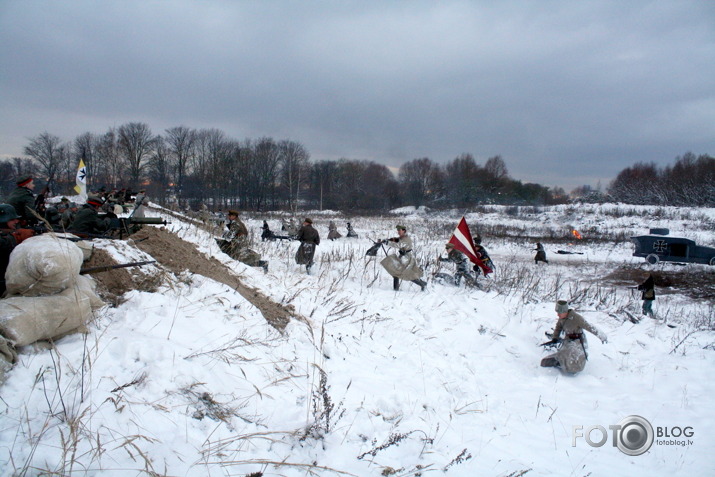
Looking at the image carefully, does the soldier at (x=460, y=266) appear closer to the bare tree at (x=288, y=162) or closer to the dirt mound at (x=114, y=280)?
the dirt mound at (x=114, y=280)

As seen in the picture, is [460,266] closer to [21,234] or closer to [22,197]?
[21,234]

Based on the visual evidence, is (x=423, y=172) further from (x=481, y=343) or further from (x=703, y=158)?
Result: (x=481, y=343)

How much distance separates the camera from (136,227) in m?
5.98

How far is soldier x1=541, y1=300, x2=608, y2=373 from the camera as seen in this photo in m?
5.12

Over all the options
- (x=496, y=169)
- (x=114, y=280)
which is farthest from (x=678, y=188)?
(x=114, y=280)

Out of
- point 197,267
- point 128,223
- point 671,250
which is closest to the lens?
point 197,267

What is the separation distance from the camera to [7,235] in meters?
2.87

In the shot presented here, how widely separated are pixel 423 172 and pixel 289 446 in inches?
2741

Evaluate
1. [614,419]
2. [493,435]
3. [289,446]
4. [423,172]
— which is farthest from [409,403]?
[423,172]

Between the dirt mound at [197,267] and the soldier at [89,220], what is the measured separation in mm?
475

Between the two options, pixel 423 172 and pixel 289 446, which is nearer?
pixel 289 446

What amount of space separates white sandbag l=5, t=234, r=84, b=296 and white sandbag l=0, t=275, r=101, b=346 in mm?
87

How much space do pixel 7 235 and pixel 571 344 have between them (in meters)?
6.99

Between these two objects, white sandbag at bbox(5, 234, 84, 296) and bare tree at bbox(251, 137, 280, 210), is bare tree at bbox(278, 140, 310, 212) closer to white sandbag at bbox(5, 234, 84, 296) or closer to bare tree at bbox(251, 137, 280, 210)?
bare tree at bbox(251, 137, 280, 210)
